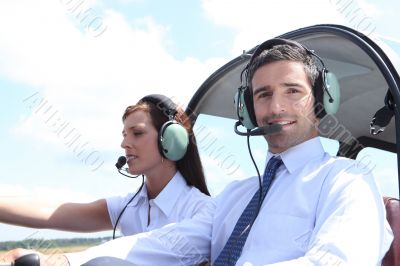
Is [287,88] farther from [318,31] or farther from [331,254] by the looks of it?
[331,254]

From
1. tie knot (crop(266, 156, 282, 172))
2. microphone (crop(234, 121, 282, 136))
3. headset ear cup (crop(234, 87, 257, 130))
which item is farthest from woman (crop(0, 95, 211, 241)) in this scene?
microphone (crop(234, 121, 282, 136))

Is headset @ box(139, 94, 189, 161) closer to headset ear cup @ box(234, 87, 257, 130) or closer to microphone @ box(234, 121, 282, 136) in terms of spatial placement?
headset ear cup @ box(234, 87, 257, 130)

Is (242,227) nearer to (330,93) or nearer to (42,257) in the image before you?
(330,93)

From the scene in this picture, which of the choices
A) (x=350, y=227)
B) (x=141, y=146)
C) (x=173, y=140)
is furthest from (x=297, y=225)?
(x=141, y=146)

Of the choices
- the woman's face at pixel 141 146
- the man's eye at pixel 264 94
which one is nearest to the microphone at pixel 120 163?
the woman's face at pixel 141 146

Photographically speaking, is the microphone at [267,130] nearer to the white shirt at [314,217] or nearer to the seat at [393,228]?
the white shirt at [314,217]

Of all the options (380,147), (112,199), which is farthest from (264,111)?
(380,147)

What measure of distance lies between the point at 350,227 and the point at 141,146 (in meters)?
1.42

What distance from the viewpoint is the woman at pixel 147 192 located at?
267cm

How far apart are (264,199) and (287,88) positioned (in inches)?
14.7

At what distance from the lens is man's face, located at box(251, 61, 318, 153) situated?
182 centimetres

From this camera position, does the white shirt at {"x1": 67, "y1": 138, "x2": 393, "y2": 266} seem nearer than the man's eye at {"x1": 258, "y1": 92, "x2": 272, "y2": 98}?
Yes

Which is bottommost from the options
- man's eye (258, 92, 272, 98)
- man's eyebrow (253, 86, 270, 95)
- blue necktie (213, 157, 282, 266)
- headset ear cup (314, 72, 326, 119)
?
blue necktie (213, 157, 282, 266)

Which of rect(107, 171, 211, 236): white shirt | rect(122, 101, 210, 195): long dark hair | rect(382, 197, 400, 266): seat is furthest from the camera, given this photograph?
rect(122, 101, 210, 195): long dark hair
